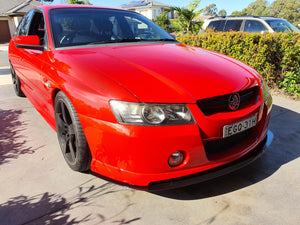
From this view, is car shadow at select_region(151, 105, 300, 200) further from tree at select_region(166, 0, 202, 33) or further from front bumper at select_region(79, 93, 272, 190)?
tree at select_region(166, 0, 202, 33)

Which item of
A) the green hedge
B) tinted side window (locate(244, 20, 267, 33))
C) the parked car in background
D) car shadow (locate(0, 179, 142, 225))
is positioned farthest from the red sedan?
tinted side window (locate(244, 20, 267, 33))

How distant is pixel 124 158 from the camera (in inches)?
68.7

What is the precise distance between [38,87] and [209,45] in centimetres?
405

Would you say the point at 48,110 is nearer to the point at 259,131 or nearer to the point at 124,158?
the point at 124,158

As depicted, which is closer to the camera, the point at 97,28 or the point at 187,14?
the point at 97,28

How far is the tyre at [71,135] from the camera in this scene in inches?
79.7

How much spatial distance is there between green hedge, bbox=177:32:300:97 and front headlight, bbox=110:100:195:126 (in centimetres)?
376

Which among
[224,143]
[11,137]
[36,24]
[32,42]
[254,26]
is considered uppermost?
[36,24]

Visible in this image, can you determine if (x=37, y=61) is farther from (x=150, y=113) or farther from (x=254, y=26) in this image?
(x=254, y=26)

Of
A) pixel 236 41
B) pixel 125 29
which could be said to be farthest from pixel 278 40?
pixel 125 29

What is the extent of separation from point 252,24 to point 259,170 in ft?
22.0

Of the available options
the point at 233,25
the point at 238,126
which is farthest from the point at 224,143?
the point at 233,25

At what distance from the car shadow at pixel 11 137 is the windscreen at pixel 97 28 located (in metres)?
1.28

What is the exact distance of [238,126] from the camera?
192 centimetres
